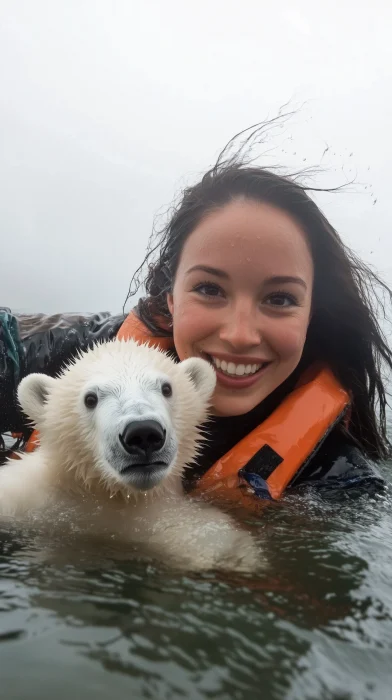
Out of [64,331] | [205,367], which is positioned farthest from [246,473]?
[64,331]

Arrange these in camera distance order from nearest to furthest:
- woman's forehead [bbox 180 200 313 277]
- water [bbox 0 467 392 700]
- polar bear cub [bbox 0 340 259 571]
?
water [bbox 0 467 392 700]
polar bear cub [bbox 0 340 259 571]
woman's forehead [bbox 180 200 313 277]

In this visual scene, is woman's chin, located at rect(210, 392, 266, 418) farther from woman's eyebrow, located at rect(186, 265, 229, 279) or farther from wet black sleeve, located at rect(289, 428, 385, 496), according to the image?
woman's eyebrow, located at rect(186, 265, 229, 279)

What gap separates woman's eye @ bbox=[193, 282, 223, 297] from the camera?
3695mm

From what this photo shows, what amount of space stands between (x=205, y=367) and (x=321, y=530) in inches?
44.0

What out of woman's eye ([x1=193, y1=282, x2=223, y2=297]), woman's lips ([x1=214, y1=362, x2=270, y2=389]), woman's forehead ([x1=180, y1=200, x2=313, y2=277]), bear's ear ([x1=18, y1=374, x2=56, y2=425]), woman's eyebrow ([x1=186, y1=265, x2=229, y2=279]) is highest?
woman's forehead ([x1=180, y1=200, x2=313, y2=277])

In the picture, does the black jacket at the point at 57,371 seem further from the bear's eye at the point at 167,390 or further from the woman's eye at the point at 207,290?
the woman's eye at the point at 207,290

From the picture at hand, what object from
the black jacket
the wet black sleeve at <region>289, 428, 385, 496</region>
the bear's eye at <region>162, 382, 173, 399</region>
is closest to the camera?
the bear's eye at <region>162, 382, 173, 399</region>

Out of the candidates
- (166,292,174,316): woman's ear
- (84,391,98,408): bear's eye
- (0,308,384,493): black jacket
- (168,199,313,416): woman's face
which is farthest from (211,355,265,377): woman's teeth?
(84,391,98,408): bear's eye

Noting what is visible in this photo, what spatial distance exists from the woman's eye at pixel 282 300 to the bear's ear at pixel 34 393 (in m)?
1.45

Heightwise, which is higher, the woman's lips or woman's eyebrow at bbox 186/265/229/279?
woman's eyebrow at bbox 186/265/229/279

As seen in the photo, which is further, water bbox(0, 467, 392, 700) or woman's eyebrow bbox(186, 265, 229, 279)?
woman's eyebrow bbox(186, 265, 229, 279)

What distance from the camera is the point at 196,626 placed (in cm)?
172

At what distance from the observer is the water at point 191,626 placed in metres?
1.43

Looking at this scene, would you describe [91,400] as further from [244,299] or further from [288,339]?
[288,339]
